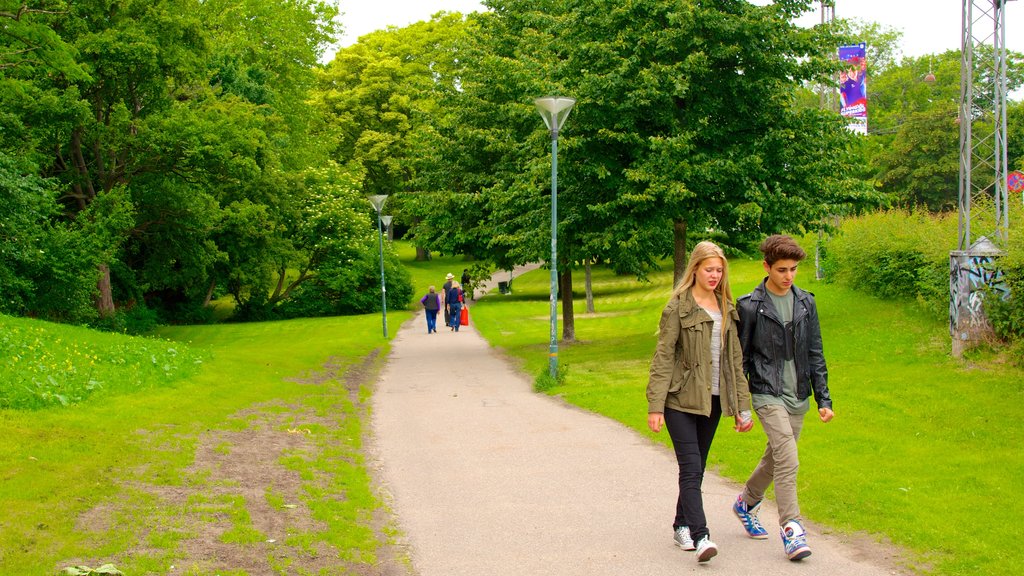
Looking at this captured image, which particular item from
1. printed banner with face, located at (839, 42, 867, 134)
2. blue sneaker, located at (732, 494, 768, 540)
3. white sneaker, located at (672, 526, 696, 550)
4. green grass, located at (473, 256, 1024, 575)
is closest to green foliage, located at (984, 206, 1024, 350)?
green grass, located at (473, 256, 1024, 575)

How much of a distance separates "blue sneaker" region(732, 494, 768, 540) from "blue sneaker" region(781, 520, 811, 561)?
1.62ft

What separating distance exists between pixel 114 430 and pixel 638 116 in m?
12.9

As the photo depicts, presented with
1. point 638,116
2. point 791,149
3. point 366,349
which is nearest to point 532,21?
point 638,116

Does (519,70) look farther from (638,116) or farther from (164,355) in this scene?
(164,355)

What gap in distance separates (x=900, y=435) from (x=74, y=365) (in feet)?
36.8

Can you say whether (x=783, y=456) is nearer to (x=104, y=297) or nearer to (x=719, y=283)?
(x=719, y=283)

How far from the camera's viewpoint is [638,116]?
20.0 meters

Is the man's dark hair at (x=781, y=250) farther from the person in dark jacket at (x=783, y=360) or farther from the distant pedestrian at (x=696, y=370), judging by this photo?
the distant pedestrian at (x=696, y=370)

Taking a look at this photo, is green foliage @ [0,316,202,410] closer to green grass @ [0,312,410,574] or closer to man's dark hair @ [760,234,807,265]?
green grass @ [0,312,410,574]

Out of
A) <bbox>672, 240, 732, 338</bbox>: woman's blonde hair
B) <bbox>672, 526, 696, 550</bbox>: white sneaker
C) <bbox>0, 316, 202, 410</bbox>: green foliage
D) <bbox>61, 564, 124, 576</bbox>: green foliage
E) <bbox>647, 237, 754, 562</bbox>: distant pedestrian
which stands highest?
<bbox>672, 240, 732, 338</bbox>: woman's blonde hair

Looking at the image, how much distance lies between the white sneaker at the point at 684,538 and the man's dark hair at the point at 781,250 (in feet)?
6.15

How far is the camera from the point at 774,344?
20.5ft

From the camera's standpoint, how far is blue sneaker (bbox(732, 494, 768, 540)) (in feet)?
22.0

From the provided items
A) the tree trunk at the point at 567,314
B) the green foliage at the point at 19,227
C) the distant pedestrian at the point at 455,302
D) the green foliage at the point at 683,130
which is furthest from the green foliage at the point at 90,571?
the distant pedestrian at the point at 455,302
